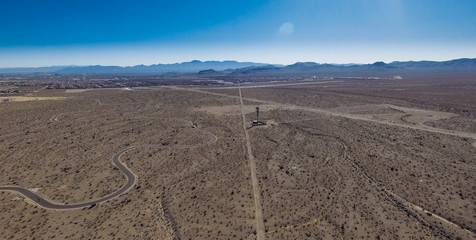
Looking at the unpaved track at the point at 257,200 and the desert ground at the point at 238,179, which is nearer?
the unpaved track at the point at 257,200

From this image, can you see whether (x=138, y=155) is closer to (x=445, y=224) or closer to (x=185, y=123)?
(x=185, y=123)

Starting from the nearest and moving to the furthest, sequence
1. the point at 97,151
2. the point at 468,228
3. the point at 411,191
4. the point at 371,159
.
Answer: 1. the point at 468,228
2. the point at 411,191
3. the point at 371,159
4. the point at 97,151

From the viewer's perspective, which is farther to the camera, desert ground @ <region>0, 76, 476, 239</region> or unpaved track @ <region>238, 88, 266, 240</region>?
desert ground @ <region>0, 76, 476, 239</region>

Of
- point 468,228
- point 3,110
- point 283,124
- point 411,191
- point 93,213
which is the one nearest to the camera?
point 468,228

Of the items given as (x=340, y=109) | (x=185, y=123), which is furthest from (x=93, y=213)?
(x=340, y=109)

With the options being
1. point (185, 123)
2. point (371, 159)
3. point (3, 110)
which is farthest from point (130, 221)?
point (3, 110)

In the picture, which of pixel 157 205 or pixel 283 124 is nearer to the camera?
pixel 157 205

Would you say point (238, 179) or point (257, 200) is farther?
point (238, 179)
